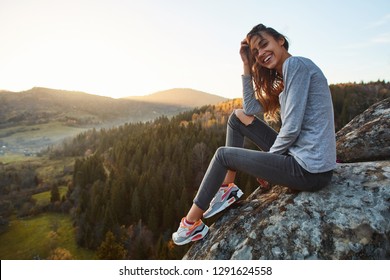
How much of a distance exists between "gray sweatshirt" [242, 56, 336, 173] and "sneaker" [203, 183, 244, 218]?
117cm

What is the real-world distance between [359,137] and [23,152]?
204340mm

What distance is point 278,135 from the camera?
12.6 ft

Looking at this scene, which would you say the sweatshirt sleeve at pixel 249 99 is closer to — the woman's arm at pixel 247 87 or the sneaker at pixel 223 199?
the woman's arm at pixel 247 87

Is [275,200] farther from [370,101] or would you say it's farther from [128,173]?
[370,101]

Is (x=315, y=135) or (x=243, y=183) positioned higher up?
(x=315, y=135)

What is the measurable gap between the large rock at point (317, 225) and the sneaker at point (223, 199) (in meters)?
0.21

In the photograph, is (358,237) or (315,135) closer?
(358,237)

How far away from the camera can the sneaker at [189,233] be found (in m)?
4.14

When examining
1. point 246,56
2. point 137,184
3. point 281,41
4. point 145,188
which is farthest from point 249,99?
point 137,184

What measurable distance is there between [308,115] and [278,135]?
0.46 m

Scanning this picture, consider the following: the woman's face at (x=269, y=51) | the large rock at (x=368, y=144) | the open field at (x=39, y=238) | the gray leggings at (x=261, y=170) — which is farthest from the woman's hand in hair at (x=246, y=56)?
the open field at (x=39, y=238)

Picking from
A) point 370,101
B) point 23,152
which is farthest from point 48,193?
point 370,101
